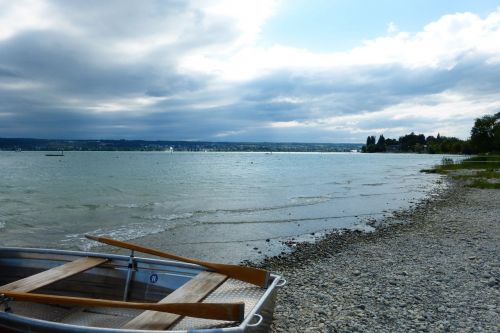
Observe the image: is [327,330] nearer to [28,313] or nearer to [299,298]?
[299,298]

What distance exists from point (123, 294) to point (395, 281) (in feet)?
20.0

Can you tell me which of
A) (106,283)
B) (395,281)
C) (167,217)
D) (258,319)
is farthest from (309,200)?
(258,319)

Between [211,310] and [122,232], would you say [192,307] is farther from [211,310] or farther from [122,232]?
[122,232]

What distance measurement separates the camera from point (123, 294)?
21.6ft

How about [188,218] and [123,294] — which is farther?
[188,218]

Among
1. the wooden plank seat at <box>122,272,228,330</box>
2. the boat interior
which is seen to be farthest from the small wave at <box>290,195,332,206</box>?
the wooden plank seat at <box>122,272,228,330</box>

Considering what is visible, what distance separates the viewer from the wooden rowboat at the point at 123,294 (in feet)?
15.0

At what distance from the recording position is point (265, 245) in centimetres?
1535

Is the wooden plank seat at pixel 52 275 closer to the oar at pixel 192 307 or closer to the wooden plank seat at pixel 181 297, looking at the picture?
the oar at pixel 192 307

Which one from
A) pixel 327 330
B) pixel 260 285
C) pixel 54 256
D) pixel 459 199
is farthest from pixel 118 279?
pixel 459 199

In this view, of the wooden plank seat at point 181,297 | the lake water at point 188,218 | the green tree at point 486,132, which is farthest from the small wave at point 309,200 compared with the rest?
the green tree at point 486,132

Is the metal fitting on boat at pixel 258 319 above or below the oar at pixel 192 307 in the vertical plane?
below

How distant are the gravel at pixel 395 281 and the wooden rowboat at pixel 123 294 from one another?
166cm

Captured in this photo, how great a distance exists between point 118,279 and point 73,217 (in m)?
18.1
